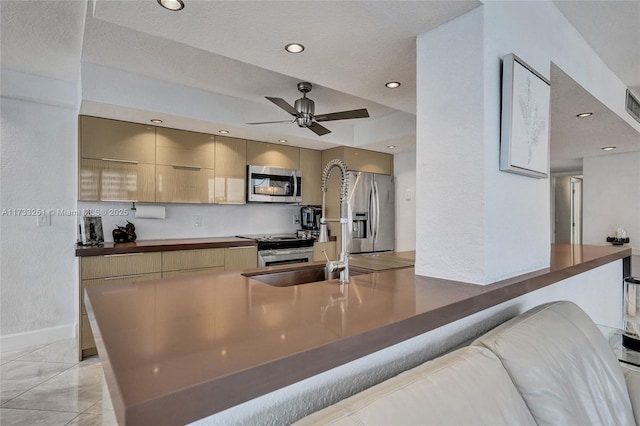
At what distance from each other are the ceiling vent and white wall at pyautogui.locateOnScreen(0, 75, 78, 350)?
16.9 ft

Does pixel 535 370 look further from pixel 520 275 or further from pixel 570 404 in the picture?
pixel 520 275

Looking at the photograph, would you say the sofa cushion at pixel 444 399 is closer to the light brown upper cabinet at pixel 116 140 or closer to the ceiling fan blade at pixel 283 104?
the ceiling fan blade at pixel 283 104

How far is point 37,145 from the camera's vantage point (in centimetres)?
321

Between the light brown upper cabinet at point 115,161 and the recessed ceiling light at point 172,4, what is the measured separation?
7.19ft

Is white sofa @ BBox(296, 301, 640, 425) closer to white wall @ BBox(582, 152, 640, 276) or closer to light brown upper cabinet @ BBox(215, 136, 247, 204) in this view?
light brown upper cabinet @ BBox(215, 136, 247, 204)

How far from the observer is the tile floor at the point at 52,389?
2.09 m

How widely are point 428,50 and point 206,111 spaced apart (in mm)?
2366

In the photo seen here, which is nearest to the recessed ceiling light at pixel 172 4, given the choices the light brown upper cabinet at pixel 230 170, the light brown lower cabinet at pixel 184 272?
the light brown lower cabinet at pixel 184 272

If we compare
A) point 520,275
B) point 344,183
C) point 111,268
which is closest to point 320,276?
point 344,183

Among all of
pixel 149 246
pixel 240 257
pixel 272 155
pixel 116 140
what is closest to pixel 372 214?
pixel 272 155

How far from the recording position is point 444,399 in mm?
818

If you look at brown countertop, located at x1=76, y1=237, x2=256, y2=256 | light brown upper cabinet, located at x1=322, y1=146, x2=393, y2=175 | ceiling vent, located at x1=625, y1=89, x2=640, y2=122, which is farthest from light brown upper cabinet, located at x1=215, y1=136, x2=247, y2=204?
ceiling vent, located at x1=625, y1=89, x2=640, y2=122

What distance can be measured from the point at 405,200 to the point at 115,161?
363cm

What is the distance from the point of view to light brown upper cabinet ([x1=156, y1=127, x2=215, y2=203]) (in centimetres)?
347
